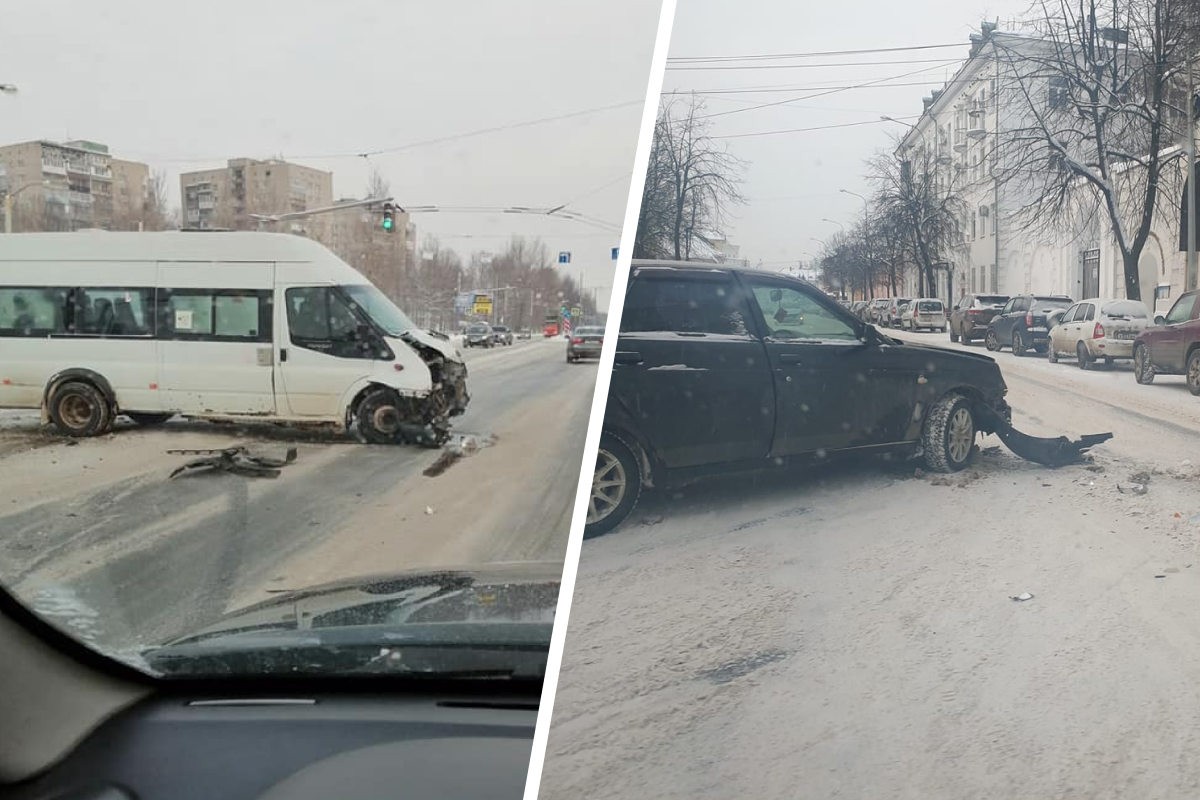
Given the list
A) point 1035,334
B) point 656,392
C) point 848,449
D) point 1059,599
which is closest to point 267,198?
point 656,392

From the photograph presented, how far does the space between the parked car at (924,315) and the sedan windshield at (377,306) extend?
1.74 metres

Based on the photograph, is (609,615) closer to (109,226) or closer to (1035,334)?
(1035,334)

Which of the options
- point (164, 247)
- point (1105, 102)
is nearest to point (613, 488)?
point (1105, 102)

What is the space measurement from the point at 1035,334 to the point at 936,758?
1.90ft

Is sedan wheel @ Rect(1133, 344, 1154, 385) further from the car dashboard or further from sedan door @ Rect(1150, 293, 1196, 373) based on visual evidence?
the car dashboard

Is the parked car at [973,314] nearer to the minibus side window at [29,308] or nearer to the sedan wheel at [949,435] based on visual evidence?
the sedan wheel at [949,435]

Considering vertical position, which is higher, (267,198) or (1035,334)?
(267,198)

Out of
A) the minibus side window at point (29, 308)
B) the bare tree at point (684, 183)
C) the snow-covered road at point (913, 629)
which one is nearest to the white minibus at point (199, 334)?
the minibus side window at point (29, 308)

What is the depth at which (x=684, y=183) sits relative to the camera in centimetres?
134

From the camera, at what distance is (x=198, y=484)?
110 inches

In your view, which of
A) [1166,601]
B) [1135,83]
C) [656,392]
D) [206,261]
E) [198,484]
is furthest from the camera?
[198,484]

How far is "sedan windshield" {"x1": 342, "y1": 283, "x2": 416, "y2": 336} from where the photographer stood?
2.67 m

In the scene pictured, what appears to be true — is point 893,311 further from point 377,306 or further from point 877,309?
point 377,306

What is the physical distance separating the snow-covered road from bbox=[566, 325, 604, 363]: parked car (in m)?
0.83
